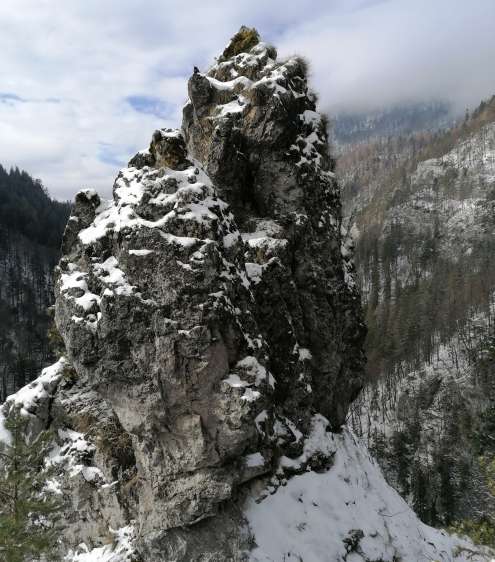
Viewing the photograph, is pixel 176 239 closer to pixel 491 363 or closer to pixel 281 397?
pixel 281 397

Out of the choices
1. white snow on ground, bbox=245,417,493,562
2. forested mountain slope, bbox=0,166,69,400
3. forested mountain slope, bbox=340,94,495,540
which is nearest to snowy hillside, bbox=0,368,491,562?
white snow on ground, bbox=245,417,493,562

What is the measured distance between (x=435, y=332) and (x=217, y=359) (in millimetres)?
89683

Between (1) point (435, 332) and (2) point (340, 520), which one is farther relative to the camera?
(1) point (435, 332)

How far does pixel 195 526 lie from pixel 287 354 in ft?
18.2

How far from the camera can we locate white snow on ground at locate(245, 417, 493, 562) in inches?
444

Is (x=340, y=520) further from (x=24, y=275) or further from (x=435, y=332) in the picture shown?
(x=24, y=275)

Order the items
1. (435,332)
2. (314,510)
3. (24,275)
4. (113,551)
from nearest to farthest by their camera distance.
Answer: (113,551) < (314,510) < (435,332) < (24,275)

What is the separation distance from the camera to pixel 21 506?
419 inches

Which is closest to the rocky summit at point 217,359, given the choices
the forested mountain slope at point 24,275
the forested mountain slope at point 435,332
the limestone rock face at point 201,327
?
the limestone rock face at point 201,327

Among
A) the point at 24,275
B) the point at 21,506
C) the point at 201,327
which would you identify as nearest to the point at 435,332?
the point at 201,327

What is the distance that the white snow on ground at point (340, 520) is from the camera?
11266mm

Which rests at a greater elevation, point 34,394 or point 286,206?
point 286,206

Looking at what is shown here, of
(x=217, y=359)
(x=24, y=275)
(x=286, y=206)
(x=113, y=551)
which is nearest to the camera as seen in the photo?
(x=217, y=359)

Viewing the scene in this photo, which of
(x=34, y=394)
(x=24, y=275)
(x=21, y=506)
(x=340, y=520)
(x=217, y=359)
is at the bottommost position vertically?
(x=340, y=520)
